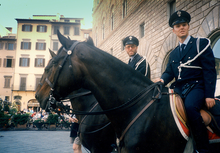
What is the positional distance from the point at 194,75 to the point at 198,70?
0.26 feet

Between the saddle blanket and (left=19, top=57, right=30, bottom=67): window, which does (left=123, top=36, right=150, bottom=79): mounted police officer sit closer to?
the saddle blanket

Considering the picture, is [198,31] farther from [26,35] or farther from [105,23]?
[26,35]

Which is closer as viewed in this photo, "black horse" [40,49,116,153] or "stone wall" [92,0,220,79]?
"black horse" [40,49,116,153]

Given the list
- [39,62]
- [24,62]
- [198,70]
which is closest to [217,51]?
[198,70]

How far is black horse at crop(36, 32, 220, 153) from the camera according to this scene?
201cm

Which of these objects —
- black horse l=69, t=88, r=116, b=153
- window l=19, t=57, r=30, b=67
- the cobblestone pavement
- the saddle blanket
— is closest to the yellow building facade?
window l=19, t=57, r=30, b=67

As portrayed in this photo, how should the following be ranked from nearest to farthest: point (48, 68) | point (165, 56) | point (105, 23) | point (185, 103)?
point (185, 103)
point (48, 68)
point (165, 56)
point (105, 23)

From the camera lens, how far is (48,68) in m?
2.46

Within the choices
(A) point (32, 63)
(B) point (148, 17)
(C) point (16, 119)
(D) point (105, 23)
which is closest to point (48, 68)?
(B) point (148, 17)

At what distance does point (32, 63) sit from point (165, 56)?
3387 cm

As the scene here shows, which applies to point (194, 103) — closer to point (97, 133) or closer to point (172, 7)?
point (97, 133)

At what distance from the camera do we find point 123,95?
2.24m

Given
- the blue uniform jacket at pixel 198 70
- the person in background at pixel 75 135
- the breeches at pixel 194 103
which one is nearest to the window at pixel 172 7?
the person in background at pixel 75 135

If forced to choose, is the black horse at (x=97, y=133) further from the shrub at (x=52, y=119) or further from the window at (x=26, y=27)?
the window at (x=26, y=27)
